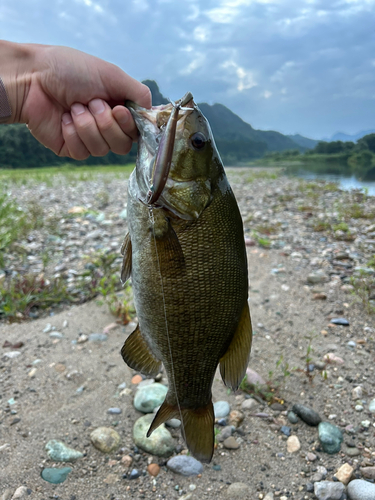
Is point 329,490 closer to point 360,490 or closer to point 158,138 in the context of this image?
point 360,490

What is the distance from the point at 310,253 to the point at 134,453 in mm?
4694

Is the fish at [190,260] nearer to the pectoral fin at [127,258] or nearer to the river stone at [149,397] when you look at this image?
the pectoral fin at [127,258]

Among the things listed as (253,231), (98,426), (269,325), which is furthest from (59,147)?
(253,231)

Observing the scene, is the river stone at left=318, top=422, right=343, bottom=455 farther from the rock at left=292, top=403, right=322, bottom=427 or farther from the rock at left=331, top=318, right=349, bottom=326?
the rock at left=331, top=318, right=349, bottom=326

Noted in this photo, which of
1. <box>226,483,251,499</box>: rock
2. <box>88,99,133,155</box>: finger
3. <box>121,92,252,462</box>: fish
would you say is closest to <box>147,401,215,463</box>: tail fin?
<box>121,92,252,462</box>: fish

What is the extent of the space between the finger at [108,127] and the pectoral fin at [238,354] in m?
1.26

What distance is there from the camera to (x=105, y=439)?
102 inches

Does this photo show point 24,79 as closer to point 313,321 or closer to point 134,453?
point 134,453

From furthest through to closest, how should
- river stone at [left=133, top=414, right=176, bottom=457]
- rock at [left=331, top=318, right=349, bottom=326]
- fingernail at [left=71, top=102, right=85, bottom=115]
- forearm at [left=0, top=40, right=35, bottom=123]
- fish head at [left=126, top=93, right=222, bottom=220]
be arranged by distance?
1. rock at [left=331, top=318, right=349, bottom=326]
2. river stone at [left=133, top=414, right=176, bottom=457]
3. forearm at [left=0, top=40, right=35, bottom=123]
4. fingernail at [left=71, top=102, right=85, bottom=115]
5. fish head at [left=126, top=93, right=222, bottom=220]

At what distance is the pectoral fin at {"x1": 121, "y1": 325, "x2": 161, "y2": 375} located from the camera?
78.6 inches

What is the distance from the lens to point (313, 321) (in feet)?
13.8

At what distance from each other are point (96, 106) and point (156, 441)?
2.37 m

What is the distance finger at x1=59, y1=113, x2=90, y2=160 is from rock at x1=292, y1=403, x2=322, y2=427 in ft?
8.44

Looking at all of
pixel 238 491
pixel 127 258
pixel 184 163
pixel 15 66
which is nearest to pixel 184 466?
pixel 238 491
